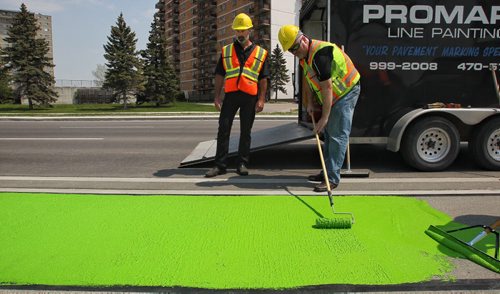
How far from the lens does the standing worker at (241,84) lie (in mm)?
5426

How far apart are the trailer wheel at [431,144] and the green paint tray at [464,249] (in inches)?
103

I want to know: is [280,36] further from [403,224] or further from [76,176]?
[76,176]

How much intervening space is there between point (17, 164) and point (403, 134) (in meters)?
6.46

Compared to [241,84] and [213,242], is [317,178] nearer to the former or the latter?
[241,84]

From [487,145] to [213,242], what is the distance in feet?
15.4

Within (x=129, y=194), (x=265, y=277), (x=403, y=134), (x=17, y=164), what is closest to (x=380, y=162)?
(x=403, y=134)

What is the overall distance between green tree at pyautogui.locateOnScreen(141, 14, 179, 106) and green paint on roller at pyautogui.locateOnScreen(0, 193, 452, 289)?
133 ft

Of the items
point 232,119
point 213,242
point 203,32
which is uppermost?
point 203,32

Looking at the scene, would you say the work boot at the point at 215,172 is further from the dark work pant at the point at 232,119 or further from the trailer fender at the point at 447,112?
the trailer fender at the point at 447,112

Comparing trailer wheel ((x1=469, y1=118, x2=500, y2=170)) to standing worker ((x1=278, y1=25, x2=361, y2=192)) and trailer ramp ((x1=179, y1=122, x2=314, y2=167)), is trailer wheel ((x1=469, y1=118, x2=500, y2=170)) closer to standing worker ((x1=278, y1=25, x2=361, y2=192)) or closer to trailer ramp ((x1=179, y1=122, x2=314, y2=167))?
standing worker ((x1=278, y1=25, x2=361, y2=192))

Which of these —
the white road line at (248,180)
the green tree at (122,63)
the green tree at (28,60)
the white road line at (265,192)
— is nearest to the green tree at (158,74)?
the green tree at (122,63)

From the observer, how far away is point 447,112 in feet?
18.8

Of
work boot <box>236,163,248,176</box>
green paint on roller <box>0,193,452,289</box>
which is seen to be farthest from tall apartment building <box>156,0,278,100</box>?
green paint on roller <box>0,193,452,289</box>

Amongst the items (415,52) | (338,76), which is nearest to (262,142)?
(338,76)
